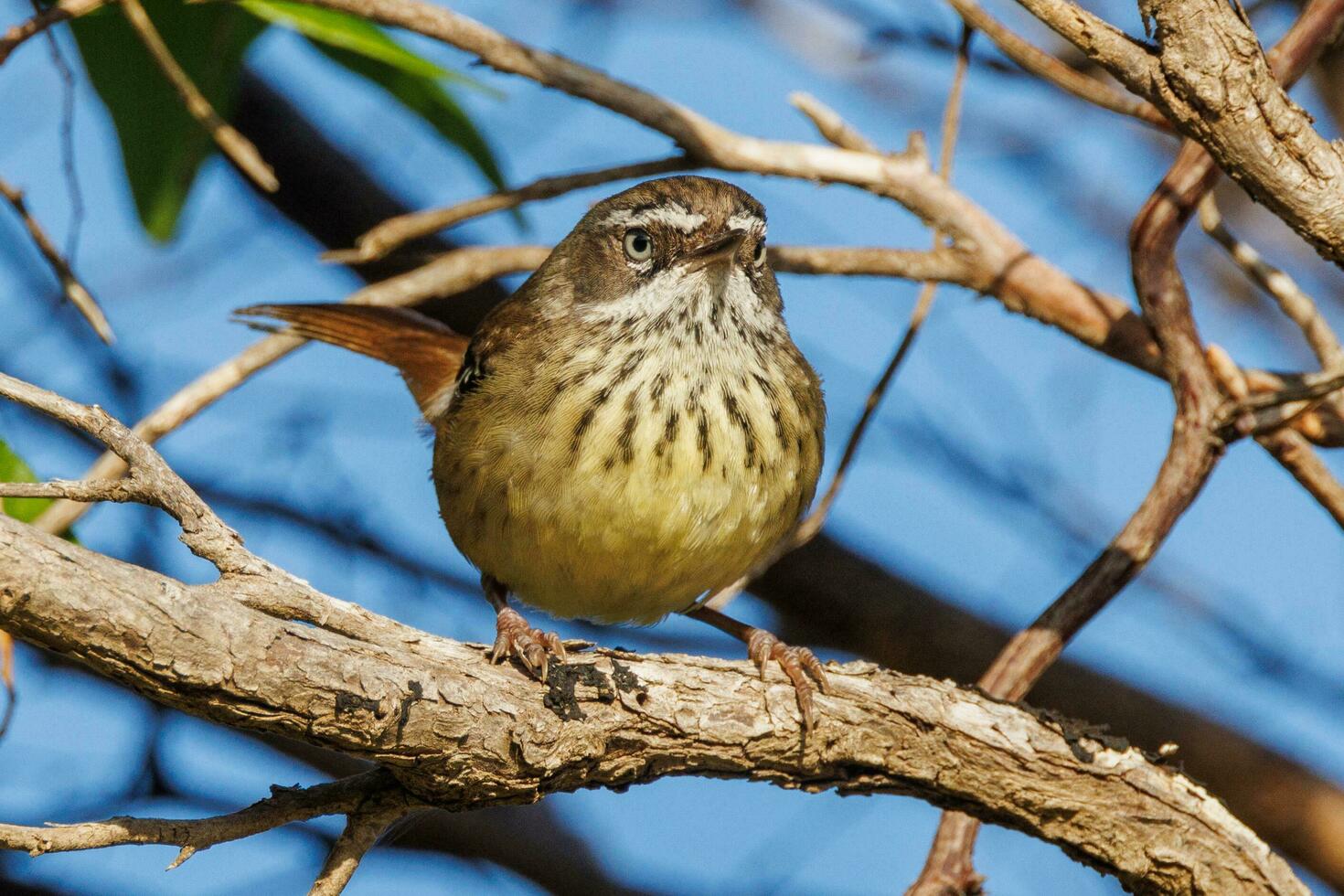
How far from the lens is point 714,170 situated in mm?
4062

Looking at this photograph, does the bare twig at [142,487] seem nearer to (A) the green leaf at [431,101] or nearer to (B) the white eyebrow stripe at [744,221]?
(B) the white eyebrow stripe at [744,221]

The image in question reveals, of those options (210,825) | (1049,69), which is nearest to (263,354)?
(210,825)

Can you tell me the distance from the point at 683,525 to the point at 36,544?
1.80 m

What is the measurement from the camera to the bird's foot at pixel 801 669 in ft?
10.7

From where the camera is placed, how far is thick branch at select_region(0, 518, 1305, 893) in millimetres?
2271

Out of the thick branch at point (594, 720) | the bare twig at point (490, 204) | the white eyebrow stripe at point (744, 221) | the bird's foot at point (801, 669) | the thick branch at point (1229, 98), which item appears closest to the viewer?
the thick branch at point (594, 720)

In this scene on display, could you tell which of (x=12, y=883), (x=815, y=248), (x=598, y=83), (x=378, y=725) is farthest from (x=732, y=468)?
(x=12, y=883)

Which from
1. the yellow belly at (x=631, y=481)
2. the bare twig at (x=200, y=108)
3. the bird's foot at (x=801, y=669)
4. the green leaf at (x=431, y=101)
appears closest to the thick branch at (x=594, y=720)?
the bird's foot at (x=801, y=669)

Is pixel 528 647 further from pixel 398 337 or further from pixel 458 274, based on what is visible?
pixel 398 337

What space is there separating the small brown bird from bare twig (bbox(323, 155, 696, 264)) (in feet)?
0.56

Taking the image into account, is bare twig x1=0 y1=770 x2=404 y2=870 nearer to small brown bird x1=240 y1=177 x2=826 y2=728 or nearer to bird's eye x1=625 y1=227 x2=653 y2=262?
small brown bird x1=240 y1=177 x2=826 y2=728

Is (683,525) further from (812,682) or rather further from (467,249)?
(467,249)

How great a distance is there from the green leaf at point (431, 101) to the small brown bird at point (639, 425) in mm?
376

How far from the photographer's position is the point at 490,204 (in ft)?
13.6
